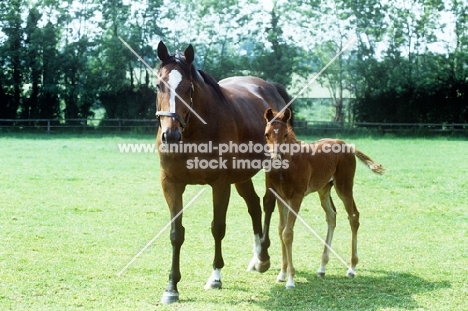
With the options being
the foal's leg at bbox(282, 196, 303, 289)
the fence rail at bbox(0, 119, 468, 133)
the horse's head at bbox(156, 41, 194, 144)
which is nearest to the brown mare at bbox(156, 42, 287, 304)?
the horse's head at bbox(156, 41, 194, 144)

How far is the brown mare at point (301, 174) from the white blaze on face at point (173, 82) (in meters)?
0.93

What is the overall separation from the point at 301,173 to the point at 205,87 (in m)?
1.24

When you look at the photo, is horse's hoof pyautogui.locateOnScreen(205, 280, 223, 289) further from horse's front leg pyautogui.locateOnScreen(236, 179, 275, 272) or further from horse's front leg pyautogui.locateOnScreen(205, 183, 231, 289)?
horse's front leg pyautogui.locateOnScreen(236, 179, 275, 272)

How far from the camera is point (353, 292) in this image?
568cm

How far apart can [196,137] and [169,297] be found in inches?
57.2

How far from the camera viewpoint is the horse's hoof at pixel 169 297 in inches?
210

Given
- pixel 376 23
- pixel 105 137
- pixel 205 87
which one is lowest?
pixel 105 137

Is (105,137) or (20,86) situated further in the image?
(20,86)

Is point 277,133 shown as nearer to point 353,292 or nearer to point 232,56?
point 353,292

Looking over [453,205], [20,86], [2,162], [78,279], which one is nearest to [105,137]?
[20,86]

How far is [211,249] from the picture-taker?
24.6 feet

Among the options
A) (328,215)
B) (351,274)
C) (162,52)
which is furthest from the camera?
(328,215)

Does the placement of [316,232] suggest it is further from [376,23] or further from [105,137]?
[376,23]

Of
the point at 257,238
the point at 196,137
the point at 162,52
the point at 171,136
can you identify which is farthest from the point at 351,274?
the point at 162,52
